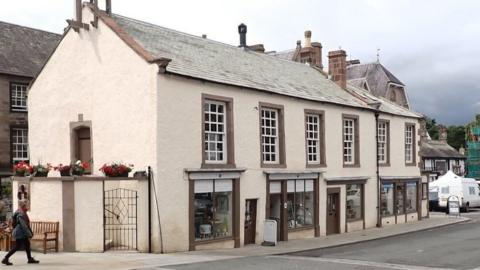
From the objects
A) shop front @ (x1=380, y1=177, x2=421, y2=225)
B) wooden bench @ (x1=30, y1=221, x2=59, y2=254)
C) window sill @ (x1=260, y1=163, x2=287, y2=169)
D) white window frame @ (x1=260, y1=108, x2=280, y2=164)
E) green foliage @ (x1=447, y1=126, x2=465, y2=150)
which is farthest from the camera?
green foliage @ (x1=447, y1=126, x2=465, y2=150)

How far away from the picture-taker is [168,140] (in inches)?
731

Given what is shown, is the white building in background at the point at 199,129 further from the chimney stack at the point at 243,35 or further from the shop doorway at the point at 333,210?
the chimney stack at the point at 243,35

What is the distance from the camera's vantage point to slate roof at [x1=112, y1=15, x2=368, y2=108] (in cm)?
2066

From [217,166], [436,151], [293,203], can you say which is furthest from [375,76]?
[217,166]

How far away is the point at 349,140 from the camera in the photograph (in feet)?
93.0

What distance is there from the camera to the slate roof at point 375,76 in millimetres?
47781

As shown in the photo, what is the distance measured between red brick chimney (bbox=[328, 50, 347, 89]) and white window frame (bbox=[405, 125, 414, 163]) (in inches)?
202

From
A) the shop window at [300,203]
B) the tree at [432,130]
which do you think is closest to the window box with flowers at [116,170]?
the shop window at [300,203]

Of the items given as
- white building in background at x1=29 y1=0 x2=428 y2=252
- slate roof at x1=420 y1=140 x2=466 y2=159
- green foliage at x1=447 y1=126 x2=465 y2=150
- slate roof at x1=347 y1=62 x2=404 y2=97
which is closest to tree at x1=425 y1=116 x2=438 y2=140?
green foliage at x1=447 y1=126 x2=465 y2=150

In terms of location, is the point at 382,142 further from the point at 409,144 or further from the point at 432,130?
the point at 432,130

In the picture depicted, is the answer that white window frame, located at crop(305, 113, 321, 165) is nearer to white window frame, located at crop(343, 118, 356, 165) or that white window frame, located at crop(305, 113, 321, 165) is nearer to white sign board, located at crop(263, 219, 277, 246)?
white window frame, located at crop(343, 118, 356, 165)

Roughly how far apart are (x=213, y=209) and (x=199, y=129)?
2835mm

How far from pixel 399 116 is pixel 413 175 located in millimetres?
3918

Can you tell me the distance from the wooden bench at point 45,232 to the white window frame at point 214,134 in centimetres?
543
